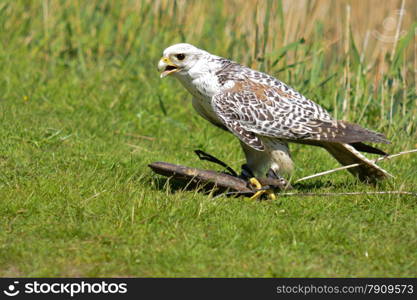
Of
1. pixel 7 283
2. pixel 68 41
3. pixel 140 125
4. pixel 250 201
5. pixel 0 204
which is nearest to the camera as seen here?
pixel 7 283

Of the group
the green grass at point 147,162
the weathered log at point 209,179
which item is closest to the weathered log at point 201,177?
the weathered log at point 209,179

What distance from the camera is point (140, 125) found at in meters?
7.61

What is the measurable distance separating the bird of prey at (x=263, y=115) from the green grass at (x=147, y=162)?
32 centimetres

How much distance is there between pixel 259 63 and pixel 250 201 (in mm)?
2815

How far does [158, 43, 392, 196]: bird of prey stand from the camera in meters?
5.63

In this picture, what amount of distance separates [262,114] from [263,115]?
0.01m

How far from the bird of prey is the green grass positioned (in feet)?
1.06

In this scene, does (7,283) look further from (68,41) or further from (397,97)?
(68,41)

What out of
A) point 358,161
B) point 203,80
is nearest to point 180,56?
point 203,80

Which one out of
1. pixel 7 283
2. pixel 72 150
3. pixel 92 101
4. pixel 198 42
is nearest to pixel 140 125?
pixel 92 101

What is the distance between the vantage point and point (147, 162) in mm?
6359

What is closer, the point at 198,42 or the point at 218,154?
the point at 218,154

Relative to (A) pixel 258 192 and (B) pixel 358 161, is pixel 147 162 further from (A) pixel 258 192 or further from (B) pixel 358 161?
(B) pixel 358 161

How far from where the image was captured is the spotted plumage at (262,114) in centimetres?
563
